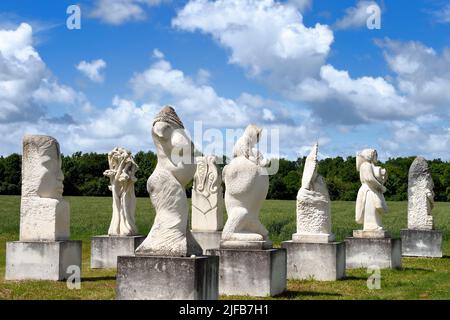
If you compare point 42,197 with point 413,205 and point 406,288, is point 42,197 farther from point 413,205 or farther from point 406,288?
point 413,205

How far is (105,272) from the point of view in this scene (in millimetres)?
16016

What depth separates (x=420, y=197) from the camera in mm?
22469

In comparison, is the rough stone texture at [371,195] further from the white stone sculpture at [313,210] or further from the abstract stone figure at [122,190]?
the abstract stone figure at [122,190]

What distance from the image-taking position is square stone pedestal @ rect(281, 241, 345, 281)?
14.1 m

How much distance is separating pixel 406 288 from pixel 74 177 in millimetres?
65433

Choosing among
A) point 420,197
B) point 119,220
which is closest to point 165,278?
point 119,220

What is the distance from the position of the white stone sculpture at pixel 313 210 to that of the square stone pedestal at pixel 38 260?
508cm

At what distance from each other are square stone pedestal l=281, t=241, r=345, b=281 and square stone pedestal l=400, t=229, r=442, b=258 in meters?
8.08

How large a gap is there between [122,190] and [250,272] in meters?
7.32

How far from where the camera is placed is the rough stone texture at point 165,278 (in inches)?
336

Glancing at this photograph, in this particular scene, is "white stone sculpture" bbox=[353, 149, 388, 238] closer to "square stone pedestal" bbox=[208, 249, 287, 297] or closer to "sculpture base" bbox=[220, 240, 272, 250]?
"square stone pedestal" bbox=[208, 249, 287, 297]

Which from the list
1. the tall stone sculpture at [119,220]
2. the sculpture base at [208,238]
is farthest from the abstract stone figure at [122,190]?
the sculpture base at [208,238]

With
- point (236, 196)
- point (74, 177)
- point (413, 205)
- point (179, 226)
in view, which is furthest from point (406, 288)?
point (74, 177)

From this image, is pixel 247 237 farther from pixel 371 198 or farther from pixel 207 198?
pixel 207 198
